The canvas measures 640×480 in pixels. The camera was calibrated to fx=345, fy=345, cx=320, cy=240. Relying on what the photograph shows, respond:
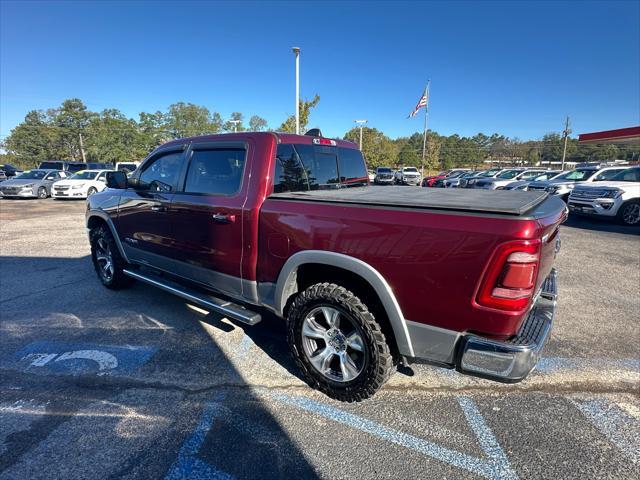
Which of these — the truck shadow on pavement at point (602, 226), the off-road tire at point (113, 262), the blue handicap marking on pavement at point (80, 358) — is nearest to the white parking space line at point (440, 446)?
the blue handicap marking on pavement at point (80, 358)

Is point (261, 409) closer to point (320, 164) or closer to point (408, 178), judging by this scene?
point (320, 164)

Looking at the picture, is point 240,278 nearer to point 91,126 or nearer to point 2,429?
point 2,429

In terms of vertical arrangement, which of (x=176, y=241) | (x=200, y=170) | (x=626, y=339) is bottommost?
(x=626, y=339)

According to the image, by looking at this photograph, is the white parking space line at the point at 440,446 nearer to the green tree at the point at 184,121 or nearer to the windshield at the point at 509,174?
the windshield at the point at 509,174

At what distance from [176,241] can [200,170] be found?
77 cm

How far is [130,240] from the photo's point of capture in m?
4.23

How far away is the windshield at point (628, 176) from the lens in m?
11.2

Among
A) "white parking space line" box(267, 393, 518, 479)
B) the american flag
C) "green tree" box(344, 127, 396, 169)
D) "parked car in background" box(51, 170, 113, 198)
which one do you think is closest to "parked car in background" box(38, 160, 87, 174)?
"parked car in background" box(51, 170, 113, 198)

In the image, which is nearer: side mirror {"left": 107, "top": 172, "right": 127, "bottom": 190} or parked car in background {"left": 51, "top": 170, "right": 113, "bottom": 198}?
side mirror {"left": 107, "top": 172, "right": 127, "bottom": 190}

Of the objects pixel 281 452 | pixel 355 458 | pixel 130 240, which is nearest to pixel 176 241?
pixel 130 240

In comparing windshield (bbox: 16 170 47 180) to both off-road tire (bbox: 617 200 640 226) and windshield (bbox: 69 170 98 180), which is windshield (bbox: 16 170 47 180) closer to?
windshield (bbox: 69 170 98 180)

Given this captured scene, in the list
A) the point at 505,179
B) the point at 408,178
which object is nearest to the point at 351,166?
the point at 505,179

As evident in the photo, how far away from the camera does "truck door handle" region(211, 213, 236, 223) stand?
9.60ft

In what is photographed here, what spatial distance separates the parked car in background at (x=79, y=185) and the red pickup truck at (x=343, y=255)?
51.9 feet
